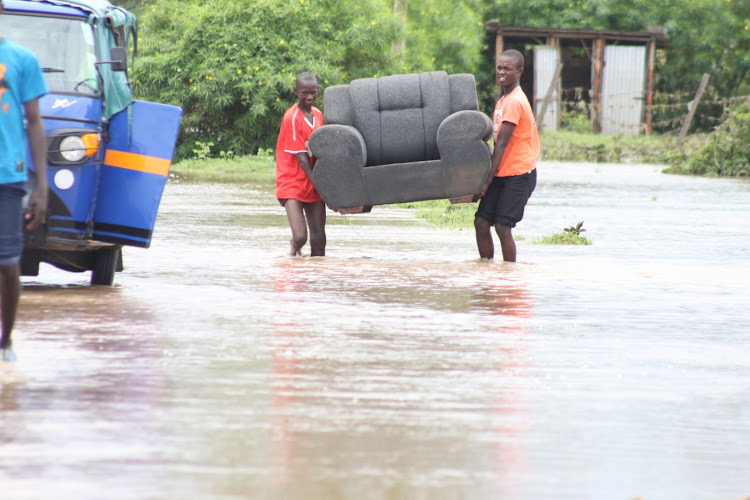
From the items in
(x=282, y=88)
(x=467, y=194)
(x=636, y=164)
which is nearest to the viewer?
(x=467, y=194)

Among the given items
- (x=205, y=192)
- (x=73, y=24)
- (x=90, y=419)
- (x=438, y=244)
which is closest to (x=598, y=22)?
(x=205, y=192)

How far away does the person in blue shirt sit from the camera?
18.9 ft

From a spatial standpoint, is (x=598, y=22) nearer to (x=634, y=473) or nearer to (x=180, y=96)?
(x=180, y=96)

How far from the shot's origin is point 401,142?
1071 centimetres

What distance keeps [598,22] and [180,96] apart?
1968 centimetres

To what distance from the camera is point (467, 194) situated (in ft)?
34.2

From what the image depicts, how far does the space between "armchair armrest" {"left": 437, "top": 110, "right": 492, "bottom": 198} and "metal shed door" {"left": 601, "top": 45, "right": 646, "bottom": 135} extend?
31.5 metres

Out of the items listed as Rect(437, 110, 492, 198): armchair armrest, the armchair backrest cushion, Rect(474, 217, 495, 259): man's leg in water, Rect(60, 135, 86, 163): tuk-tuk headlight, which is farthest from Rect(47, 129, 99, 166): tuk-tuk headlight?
Rect(474, 217, 495, 259): man's leg in water

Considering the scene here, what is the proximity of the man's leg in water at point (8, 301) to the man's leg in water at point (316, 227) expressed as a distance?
16.6 feet

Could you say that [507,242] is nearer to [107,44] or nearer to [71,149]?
[107,44]

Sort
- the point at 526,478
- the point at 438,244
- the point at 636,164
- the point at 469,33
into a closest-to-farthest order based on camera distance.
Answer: the point at 526,478 → the point at 438,244 → the point at 636,164 → the point at 469,33

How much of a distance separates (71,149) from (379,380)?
3.27 m

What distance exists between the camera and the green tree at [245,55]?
28.4m

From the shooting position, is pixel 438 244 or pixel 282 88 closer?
pixel 438 244
